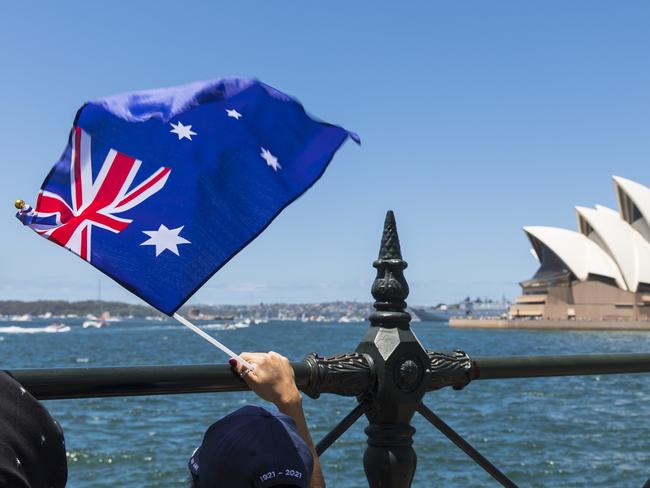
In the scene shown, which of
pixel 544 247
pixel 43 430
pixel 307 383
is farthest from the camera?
pixel 544 247

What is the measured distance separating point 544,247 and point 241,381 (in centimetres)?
6958

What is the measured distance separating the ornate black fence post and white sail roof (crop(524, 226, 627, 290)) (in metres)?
66.3

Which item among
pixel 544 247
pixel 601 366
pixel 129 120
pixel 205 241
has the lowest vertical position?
pixel 601 366

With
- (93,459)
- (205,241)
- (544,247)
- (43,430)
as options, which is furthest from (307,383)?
(544,247)

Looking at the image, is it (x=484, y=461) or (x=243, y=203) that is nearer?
(x=243, y=203)

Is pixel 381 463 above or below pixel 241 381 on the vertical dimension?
below

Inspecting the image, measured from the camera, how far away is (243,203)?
69.2 inches

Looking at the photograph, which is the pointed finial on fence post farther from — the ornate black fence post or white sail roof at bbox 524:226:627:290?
white sail roof at bbox 524:226:627:290

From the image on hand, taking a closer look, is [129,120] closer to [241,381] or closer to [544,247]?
[241,381]

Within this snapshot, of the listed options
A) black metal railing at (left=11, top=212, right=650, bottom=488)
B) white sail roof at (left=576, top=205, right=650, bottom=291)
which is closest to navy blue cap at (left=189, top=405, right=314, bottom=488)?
black metal railing at (left=11, top=212, right=650, bottom=488)

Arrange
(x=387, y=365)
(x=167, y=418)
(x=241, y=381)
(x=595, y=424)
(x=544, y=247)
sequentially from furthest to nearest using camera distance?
(x=544, y=247)
(x=167, y=418)
(x=595, y=424)
(x=387, y=365)
(x=241, y=381)

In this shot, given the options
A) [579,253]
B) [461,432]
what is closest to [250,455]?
[461,432]

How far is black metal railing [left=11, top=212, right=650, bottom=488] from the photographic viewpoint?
1572mm

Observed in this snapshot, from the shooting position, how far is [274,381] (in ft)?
4.75
